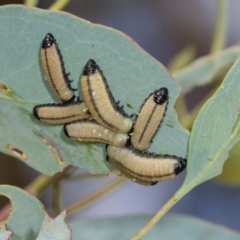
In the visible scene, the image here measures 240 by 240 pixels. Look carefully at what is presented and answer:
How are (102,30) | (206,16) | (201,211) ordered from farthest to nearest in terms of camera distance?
(206,16) → (201,211) → (102,30)

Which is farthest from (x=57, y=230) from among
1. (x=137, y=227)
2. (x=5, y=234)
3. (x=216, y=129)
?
(x=137, y=227)

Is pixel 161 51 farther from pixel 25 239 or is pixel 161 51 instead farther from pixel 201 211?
pixel 25 239

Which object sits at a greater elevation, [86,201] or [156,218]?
[156,218]

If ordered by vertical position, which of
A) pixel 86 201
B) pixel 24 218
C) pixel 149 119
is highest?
pixel 149 119

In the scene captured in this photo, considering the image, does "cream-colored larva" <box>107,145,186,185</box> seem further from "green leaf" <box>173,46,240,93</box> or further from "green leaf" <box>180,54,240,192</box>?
"green leaf" <box>173,46,240,93</box>

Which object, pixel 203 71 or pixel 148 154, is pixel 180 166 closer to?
pixel 148 154

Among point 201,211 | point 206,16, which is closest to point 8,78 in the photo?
point 201,211
